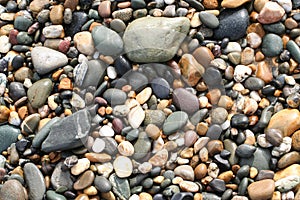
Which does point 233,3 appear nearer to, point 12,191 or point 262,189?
point 262,189

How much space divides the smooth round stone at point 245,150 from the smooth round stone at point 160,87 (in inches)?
12.0

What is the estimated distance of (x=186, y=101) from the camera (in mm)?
1802

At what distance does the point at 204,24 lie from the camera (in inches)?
→ 74.1

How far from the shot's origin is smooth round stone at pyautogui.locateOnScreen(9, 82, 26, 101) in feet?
6.24

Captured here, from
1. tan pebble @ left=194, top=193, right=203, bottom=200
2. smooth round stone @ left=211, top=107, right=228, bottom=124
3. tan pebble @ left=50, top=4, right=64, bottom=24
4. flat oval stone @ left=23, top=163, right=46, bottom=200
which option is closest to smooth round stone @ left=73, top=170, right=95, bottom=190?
flat oval stone @ left=23, top=163, right=46, bottom=200

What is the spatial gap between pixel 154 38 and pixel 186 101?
0.24 meters

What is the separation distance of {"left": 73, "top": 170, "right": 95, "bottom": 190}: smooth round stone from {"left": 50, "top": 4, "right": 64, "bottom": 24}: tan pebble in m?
0.57

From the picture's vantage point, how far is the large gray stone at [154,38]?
1.81 metres

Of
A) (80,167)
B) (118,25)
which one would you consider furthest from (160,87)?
(80,167)

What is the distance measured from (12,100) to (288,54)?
0.98 meters

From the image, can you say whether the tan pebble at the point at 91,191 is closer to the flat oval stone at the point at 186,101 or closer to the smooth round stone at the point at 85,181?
the smooth round stone at the point at 85,181

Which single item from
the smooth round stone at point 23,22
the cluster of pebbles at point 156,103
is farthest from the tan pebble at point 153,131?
the smooth round stone at point 23,22

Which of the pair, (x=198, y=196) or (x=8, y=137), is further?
(x=8, y=137)

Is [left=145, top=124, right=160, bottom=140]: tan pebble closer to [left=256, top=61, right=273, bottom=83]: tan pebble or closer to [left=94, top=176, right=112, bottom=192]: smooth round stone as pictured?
[left=94, top=176, right=112, bottom=192]: smooth round stone
